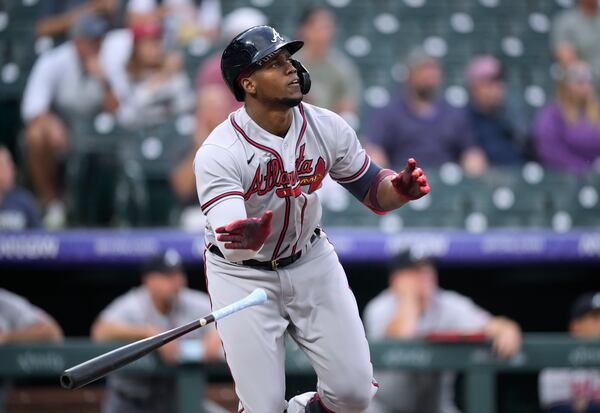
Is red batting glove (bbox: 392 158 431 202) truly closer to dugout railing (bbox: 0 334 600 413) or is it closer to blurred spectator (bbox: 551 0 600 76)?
dugout railing (bbox: 0 334 600 413)

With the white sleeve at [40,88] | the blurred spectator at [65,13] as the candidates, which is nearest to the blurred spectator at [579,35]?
the blurred spectator at [65,13]

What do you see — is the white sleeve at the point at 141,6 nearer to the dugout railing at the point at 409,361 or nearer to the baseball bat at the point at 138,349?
the dugout railing at the point at 409,361

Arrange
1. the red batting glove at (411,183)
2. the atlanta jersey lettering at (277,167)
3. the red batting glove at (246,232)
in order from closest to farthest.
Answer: the red batting glove at (246,232) < the atlanta jersey lettering at (277,167) < the red batting glove at (411,183)

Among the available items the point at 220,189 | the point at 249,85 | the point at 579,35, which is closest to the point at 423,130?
the point at 579,35

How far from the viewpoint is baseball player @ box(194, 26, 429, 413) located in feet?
10.6

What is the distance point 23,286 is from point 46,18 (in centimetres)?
206

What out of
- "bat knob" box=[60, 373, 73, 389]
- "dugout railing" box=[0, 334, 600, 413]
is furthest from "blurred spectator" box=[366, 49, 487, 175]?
"bat knob" box=[60, 373, 73, 389]

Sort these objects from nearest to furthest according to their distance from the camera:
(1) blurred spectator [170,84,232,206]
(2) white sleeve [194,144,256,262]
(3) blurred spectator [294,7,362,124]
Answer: (2) white sleeve [194,144,256,262]
(1) blurred spectator [170,84,232,206]
(3) blurred spectator [294,7,362,124]

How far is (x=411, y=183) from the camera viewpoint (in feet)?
10.9

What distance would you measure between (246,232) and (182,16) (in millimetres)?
4878

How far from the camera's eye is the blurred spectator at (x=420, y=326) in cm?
517

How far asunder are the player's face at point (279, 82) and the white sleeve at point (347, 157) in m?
0.28

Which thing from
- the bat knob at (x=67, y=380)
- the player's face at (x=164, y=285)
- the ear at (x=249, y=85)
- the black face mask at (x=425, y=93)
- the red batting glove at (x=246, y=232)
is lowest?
the player's face at (x=164, y=285)

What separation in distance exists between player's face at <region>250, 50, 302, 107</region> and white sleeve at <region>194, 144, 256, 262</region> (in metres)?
0.23
